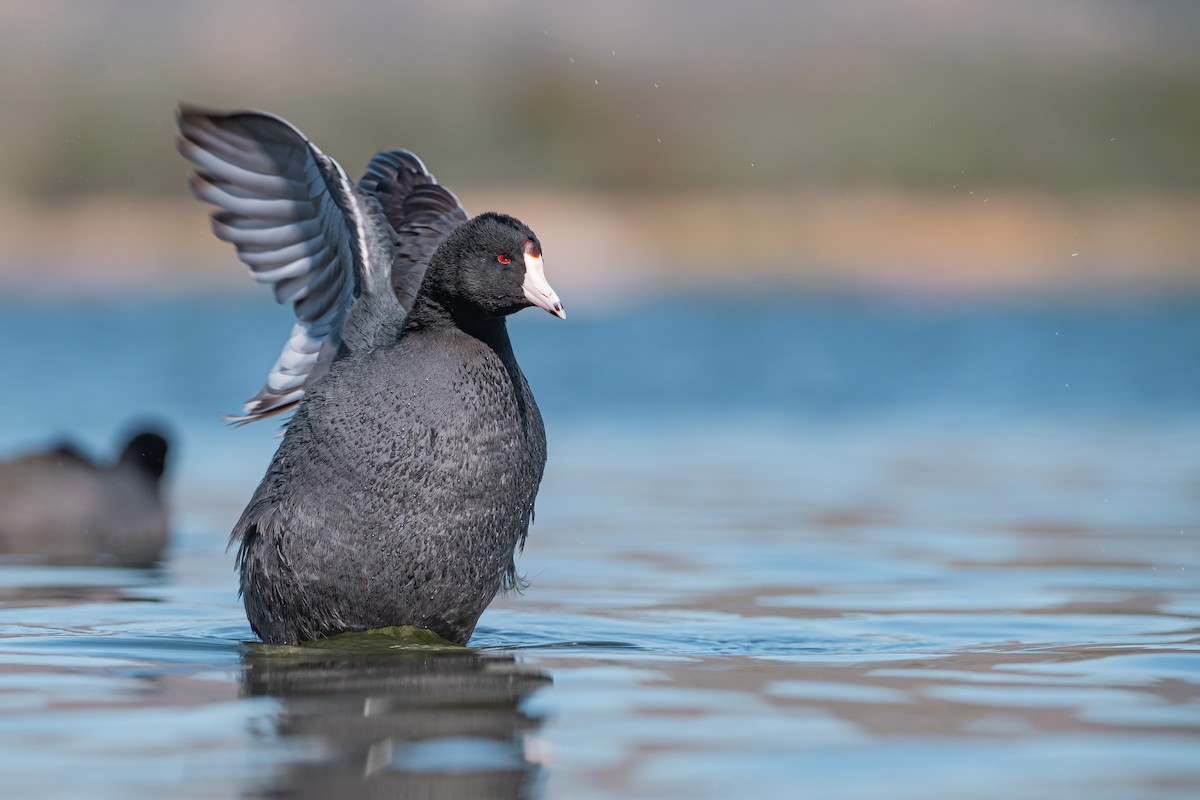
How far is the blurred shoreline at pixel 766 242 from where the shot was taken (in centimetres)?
5881

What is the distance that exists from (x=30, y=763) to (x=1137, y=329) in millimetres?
26404

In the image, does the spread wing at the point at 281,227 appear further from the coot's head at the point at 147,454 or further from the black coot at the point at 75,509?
the coot's head at the point at 147,454

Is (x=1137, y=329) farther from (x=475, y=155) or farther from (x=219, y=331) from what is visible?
(x=475, y=155)

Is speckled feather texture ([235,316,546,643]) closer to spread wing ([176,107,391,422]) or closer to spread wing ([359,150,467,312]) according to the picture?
spread wing ([359,150,467,312])

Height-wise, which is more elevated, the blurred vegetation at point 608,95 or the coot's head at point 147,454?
the blurred vegetation at point 608,95

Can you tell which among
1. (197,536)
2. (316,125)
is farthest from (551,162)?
(197,536)

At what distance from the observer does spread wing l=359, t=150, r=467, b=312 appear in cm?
791

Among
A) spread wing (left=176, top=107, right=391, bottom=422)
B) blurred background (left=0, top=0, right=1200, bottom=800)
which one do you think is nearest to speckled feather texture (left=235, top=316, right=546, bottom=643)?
blurred background (left=0, top=0, right=1200, bottom=800)

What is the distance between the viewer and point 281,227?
26.9ft

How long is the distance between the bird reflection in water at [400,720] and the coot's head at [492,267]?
1196 mm

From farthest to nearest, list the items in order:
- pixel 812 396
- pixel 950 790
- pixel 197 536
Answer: pixel 812 396 → pixel 197 536 → pixel 950 790

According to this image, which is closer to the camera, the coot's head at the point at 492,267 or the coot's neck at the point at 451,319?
the coot's head at the point at 492,267

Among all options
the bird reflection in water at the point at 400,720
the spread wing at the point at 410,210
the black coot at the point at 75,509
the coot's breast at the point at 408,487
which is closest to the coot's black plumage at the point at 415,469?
the coot's breast at the point at 408,487

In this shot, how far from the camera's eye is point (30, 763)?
4.96 metres
